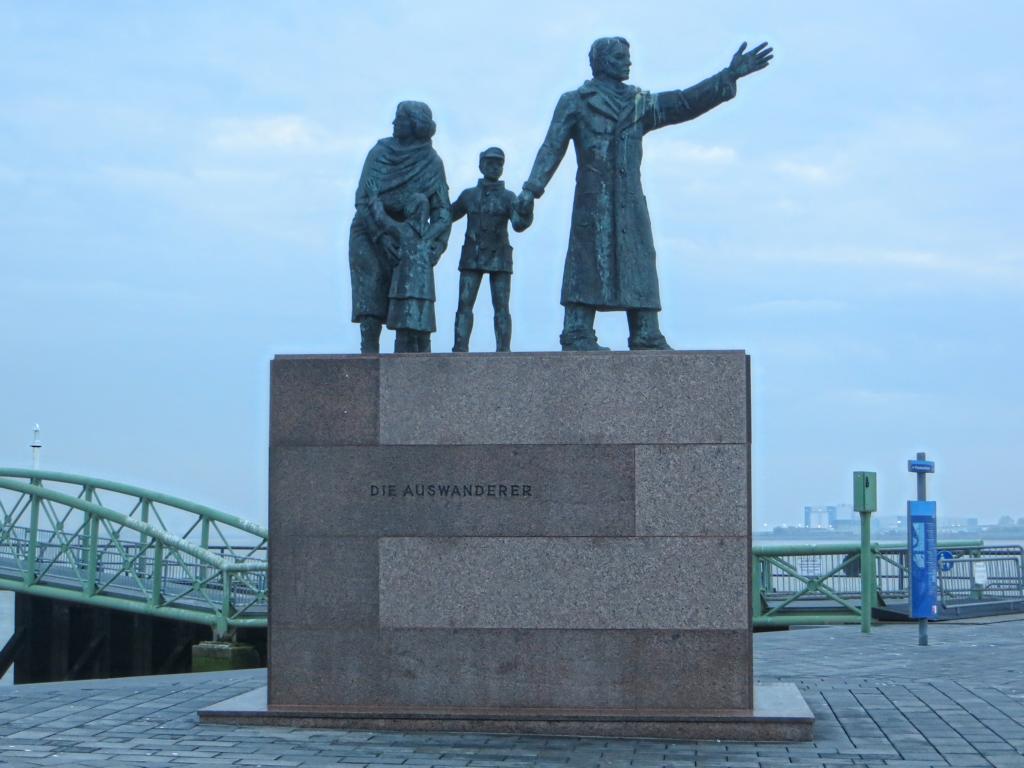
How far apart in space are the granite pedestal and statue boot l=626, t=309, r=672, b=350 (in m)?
0.61

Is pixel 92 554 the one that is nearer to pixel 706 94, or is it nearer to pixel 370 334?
pixel 370 334

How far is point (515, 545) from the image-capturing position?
→ 11.2m

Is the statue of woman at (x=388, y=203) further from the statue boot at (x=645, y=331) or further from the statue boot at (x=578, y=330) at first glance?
the statue boot at (x=645, y=331)

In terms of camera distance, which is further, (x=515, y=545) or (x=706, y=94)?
(x=706, y=94)

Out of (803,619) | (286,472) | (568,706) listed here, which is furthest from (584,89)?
(803,619)

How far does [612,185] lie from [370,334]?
2.21 metres

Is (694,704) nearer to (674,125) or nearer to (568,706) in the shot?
(568,706)

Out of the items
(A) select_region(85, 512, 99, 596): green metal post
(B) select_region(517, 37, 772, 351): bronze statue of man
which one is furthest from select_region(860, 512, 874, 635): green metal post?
(A) select_region(85, 512, 99, 596): green metal post

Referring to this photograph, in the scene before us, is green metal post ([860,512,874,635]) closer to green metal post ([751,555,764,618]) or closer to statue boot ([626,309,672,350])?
green metal post ([751,555,764,618])

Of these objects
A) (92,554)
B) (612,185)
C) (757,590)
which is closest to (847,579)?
(757,590)

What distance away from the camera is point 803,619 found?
73.1 ft

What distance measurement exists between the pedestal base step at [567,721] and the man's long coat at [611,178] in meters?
3.09

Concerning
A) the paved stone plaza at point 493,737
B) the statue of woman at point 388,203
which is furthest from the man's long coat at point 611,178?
the paved stone plaza at point 493,737

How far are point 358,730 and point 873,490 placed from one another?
11.7 m
